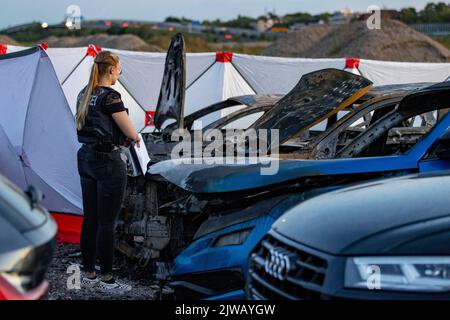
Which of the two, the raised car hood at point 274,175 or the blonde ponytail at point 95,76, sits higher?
the blonde ponytail at point 95,76

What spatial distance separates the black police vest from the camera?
599cm

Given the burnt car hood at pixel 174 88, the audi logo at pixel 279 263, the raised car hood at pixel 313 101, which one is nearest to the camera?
the audi logo at pixel 279 263

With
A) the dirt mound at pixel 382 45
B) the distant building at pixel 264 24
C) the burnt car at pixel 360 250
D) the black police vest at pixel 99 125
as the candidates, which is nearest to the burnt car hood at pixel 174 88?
the black police vest at pixel 99 125

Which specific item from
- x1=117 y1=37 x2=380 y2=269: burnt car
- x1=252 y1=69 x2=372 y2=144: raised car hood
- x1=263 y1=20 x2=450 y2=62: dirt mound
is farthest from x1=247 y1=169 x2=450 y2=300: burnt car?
x1=263 y1=20 x2=450 y2=62: dirt mound

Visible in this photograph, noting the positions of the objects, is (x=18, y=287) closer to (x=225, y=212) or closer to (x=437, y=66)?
(x=225, y=212)

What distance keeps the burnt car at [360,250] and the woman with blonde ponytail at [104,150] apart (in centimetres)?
226

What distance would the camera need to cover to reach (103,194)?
6.05 metres

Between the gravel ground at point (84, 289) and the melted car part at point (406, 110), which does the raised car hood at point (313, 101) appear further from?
the gravel ground at point (84, 289)

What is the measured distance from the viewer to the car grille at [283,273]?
Answer: 11.1 feet

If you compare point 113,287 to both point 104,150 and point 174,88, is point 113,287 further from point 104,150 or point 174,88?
point 174,88

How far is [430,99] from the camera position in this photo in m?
6.27

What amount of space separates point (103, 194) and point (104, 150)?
0.33 meters
